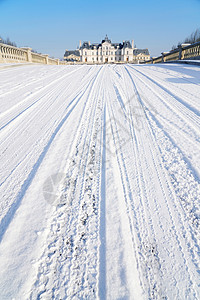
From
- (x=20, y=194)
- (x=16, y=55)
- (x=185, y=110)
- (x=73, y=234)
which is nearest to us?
(x=73, y=234)

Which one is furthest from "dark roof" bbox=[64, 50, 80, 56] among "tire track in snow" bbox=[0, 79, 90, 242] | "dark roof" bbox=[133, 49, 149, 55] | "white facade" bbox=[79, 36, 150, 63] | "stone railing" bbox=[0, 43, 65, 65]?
"tire track in snow" bbox=[0, 79, 90, 242]

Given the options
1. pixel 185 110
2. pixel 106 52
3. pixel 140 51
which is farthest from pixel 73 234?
pixel 140 51

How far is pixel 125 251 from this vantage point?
3.47 feet

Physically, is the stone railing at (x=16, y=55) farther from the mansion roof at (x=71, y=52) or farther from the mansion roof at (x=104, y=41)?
the mansion roof at (x=71, y=52)

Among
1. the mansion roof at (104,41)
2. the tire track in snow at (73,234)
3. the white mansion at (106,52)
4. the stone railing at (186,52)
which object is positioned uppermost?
the mansion roof at (104,41)

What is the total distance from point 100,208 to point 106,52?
72.6 meters

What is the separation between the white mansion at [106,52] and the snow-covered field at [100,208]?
6856 centimetres

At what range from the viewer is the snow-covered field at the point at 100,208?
922 millimetres

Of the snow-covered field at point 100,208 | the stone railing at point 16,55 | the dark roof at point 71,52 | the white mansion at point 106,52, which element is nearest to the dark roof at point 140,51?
the white mansion at point 106,52

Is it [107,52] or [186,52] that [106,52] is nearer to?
[107,52]

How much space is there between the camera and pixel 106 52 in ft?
206

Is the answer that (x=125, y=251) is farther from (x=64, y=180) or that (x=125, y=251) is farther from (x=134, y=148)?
(x=134, y=148)

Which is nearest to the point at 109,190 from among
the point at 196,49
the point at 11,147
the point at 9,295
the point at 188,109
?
the point at 9,295

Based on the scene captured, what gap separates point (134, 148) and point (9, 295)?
5.74 feet
